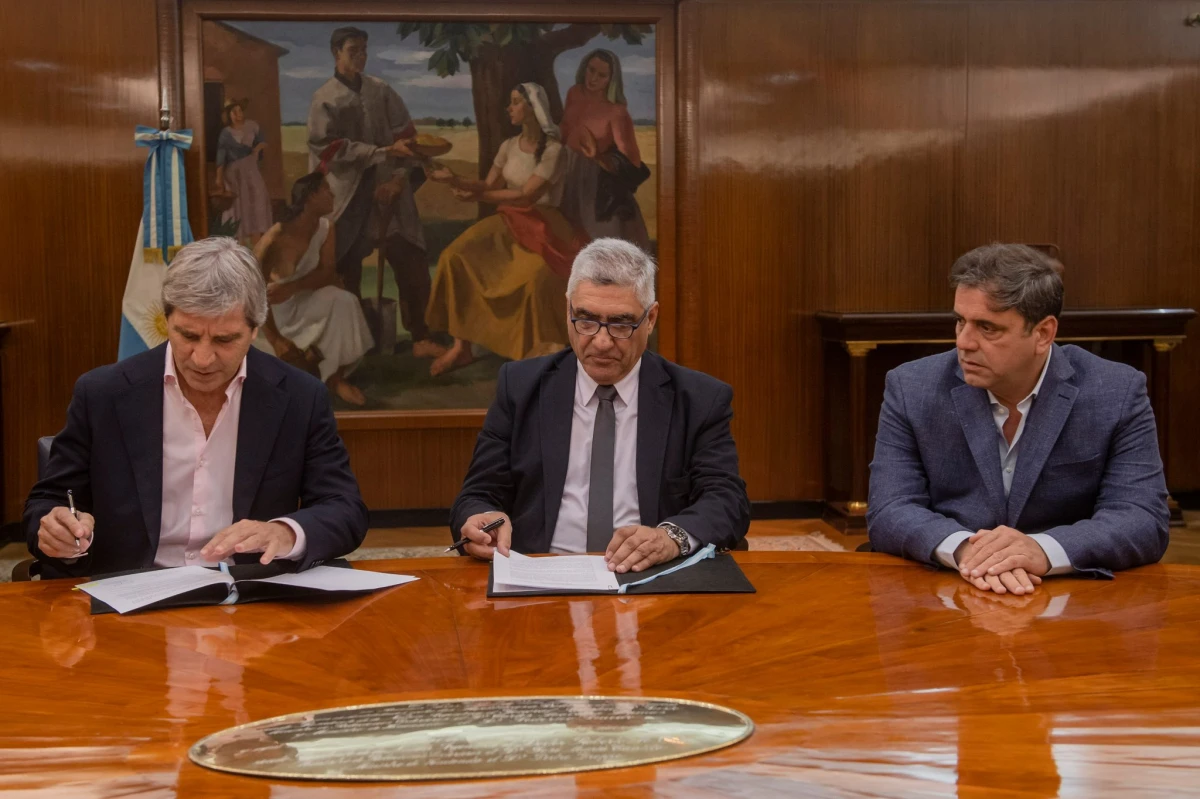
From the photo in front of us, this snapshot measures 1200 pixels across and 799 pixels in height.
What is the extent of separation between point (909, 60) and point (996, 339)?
194 inches

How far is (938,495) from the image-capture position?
288 cm

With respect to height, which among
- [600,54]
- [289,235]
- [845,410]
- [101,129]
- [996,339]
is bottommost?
[845,410]

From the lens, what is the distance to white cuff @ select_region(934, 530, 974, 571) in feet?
7.96

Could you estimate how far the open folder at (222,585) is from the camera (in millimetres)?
2188

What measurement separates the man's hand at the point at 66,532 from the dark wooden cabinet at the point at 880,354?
5037 mm

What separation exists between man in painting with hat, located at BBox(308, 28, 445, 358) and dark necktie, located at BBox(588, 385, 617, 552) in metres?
4.27

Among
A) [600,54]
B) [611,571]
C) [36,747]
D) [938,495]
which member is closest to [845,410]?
[600,54]

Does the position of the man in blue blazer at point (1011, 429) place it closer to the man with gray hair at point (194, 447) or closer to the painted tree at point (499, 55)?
the man with gray hair at point (194, 447)

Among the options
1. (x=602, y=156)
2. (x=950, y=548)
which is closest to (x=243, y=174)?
(x=602, y=156)

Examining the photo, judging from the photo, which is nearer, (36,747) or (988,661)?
(36,747)

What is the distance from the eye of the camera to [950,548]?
2.43m

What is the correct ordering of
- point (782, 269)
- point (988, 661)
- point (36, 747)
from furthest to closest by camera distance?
point (782, 269) < point (988, 661) < point (36, 747)

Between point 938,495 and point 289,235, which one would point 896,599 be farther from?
point 289,235

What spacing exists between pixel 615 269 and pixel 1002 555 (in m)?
1.18
